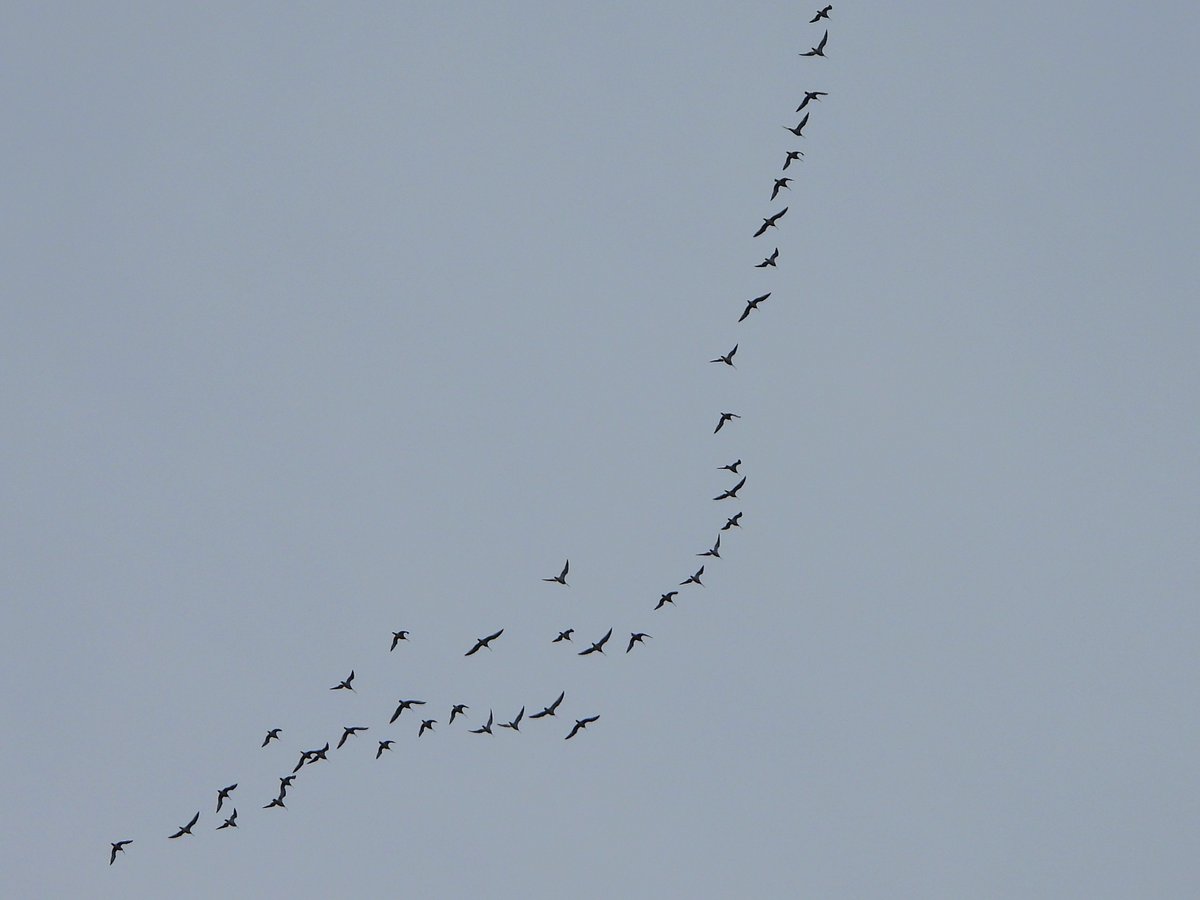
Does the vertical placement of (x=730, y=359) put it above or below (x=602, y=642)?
above

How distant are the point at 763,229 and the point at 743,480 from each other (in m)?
19.8

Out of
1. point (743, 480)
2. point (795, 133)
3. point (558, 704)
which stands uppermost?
point (795, 133)

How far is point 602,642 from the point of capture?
14850cm

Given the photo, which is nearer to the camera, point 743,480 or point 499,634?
point 499,634

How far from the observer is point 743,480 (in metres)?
156

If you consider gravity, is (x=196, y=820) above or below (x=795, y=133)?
below

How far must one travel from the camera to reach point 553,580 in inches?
5787

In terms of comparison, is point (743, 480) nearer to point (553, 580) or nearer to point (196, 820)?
point (553, 580)

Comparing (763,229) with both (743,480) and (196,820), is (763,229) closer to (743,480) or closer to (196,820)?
(743,480)

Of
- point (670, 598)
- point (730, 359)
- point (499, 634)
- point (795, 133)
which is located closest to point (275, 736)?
point (499, 634)

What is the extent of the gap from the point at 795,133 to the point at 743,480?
25.1 metres

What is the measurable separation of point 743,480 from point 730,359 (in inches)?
363

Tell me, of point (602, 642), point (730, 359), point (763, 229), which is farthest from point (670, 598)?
point (763, 229)

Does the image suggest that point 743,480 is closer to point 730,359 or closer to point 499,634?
point 730,359
